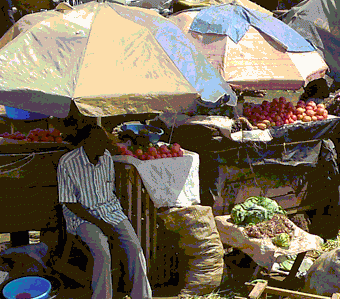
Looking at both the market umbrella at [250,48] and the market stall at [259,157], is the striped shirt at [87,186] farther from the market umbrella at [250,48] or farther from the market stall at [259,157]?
the market umbrella at [250,48]

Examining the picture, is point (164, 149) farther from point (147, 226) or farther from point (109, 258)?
point (109, 258)

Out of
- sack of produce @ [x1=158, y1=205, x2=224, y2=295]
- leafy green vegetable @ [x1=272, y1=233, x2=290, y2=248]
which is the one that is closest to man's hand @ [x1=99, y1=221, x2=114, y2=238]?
sack of produce @ [x1=158, y1=205, x2=224, y2=295]

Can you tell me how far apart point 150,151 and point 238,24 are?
2.32 meters

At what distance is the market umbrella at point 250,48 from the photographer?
18.1 ft

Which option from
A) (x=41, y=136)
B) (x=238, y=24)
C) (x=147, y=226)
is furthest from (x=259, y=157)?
(x=41, y=136)

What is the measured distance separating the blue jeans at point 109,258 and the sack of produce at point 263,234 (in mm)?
1283

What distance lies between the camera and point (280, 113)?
20.8 ft

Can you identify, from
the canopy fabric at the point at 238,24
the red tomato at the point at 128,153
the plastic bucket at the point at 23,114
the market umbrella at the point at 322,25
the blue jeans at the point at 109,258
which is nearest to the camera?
the blue jeans at the point at 109,258

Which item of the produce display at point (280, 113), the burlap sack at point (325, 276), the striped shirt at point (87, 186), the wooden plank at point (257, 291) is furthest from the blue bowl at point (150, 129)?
the burlap sack at point (325, 276)

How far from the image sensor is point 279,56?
5.82 m

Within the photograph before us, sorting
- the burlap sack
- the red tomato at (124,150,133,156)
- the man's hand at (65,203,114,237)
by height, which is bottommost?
the burlap sack

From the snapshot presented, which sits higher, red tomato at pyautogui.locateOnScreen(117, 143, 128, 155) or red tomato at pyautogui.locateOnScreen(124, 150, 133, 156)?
red tomato at pyautogui.locateOnScreen(117, 143, 128, 155)

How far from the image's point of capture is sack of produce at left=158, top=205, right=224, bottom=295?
4535 mm

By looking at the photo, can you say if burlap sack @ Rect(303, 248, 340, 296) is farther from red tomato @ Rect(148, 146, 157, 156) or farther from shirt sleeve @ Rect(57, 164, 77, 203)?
shirt sleeve @ Rect(57, 164, 77, 203)
